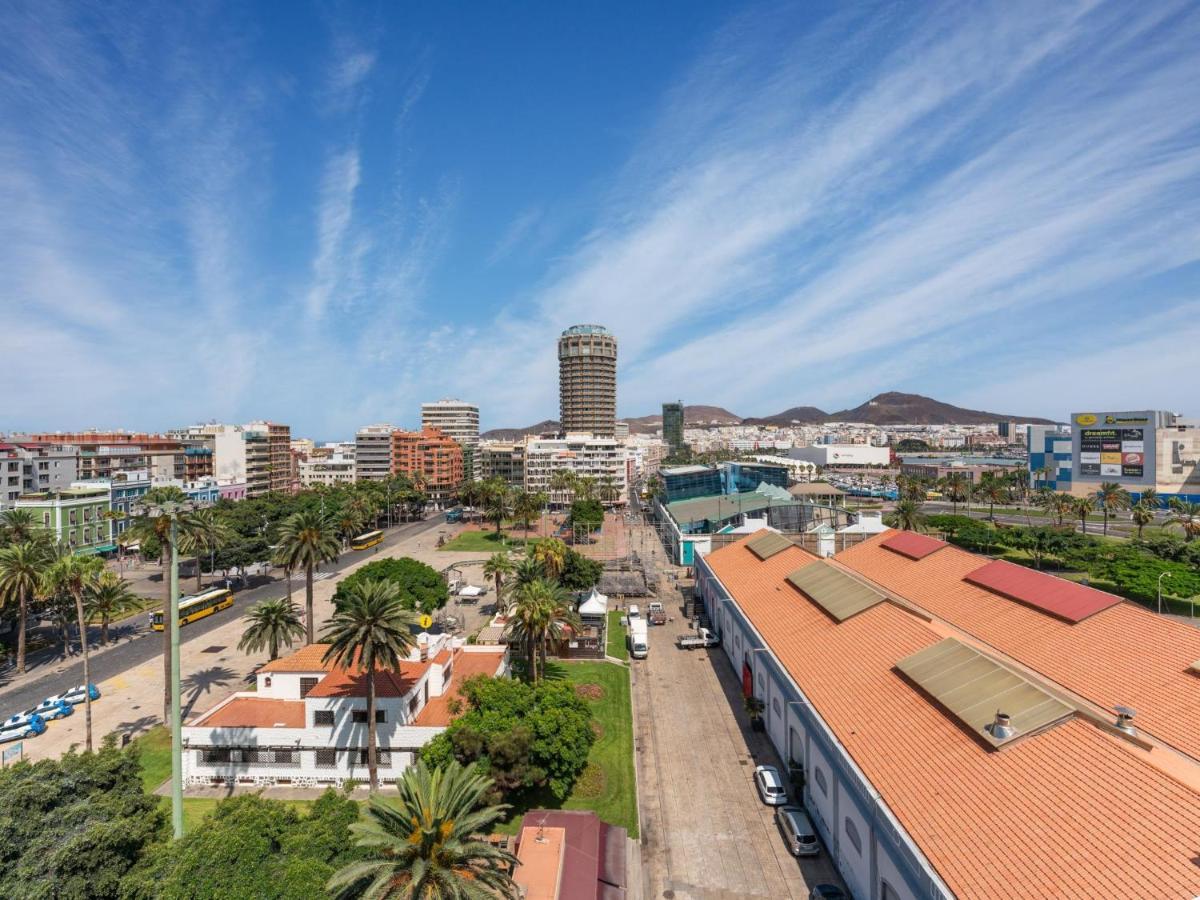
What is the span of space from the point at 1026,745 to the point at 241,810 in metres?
28.3

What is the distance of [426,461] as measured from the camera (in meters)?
179

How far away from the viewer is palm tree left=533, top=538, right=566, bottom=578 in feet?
204

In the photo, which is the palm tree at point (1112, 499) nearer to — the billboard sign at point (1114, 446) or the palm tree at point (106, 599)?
the billboard sign at point (1114, 446)

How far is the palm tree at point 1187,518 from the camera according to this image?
284ft

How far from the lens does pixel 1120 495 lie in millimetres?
113938

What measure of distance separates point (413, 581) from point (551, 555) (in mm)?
13424

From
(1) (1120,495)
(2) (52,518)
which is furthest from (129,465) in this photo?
(1) (1120,495)

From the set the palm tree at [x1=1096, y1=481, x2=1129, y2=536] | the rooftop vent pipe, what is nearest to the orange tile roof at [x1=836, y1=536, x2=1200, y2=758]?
the rooftop vent pipe

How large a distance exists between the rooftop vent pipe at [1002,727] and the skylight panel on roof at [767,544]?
34.2 metres

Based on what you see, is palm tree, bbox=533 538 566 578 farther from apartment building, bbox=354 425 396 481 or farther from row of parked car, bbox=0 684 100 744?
apartment building, bbox=354 425 396 481

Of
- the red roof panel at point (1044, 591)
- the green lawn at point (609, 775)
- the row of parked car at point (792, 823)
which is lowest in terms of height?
the green lawn at point (609, 775)

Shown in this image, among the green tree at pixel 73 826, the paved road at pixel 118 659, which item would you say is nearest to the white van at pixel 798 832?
the green tree at pixel 73 826

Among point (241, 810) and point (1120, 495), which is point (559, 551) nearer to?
point (241, 810)

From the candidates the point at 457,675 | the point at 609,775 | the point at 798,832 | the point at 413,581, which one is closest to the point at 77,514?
the point at 413,581
